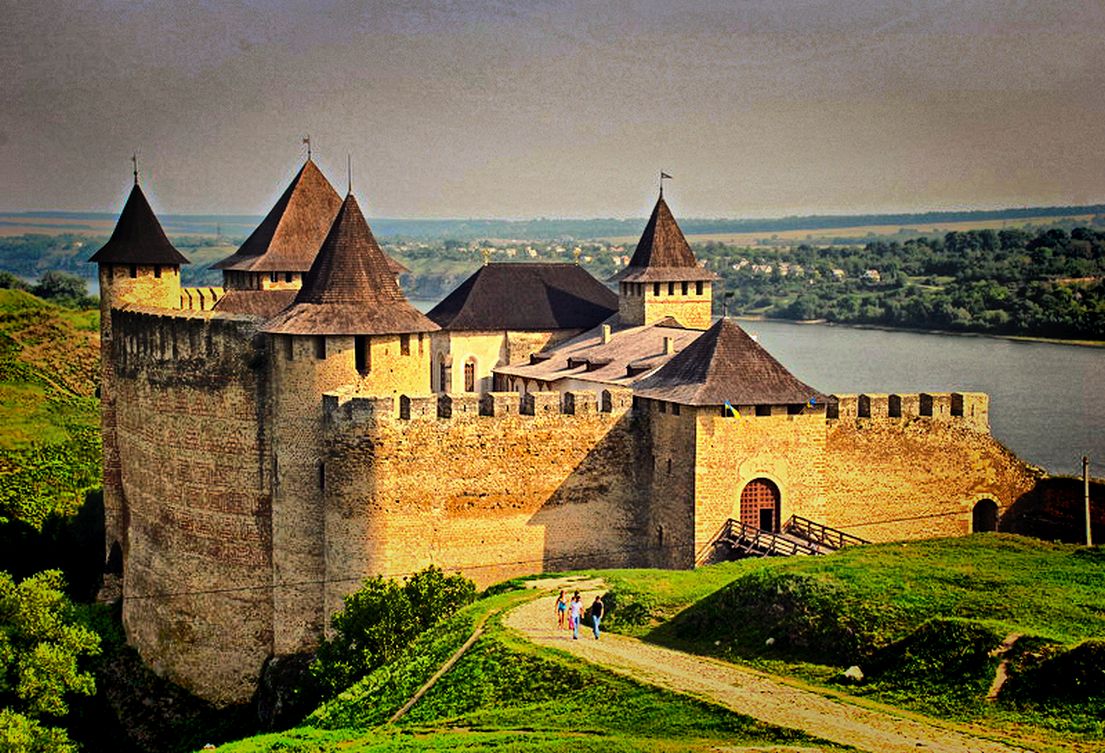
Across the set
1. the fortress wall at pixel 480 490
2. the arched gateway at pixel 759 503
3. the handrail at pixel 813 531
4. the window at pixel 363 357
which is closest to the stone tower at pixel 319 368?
the window at pixel 363 357

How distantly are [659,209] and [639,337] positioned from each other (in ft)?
19.6

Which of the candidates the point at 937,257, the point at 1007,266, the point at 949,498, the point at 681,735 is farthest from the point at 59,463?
the point at 937,257

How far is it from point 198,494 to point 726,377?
9.83 m

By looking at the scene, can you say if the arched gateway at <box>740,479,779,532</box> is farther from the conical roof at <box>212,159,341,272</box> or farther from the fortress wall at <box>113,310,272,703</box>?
the conical roof at <box>212,159,341,272</box>

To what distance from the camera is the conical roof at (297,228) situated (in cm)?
3094

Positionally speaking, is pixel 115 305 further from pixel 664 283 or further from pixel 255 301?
pixel 664 283

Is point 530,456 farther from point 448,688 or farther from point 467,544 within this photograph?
point 448,688

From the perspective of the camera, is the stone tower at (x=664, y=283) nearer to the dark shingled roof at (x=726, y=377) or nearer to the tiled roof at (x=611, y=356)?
the tiled roof at (x=611, y=356)

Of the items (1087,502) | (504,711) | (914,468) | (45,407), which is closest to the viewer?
(504,711)

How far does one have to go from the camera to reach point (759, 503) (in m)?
23.9

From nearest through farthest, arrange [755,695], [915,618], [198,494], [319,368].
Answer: [755,695] → [915,618] → [319,368] → [198,494]

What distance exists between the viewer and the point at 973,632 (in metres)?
15.6

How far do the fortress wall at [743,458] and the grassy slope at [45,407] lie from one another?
66.0ft

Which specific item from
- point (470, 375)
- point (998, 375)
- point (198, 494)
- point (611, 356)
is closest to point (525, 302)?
point (470, 375)
